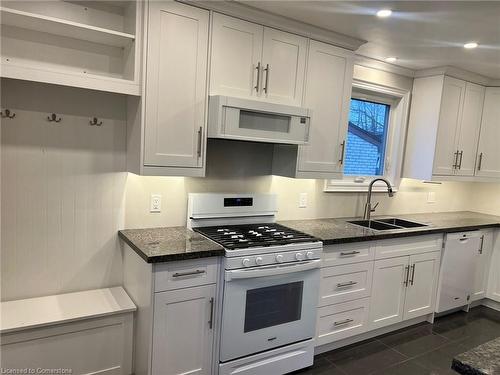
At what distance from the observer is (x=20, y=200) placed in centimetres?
206

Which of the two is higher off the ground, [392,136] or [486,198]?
[392,136]

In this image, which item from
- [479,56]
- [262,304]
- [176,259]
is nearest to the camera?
[176,259]

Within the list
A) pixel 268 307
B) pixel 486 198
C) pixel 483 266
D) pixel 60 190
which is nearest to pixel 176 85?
pixel 60 190

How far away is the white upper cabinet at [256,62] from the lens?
223 cm

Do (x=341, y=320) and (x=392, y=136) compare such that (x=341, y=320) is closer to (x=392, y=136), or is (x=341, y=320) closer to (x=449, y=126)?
(x=392, y=136)

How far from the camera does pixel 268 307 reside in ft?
7.42

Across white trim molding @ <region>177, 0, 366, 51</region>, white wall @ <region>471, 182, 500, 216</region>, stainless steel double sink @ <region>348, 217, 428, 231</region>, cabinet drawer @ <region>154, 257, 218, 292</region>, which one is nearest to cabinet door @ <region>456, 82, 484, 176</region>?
white wall @ <region>471, 182, 500, 216</region>

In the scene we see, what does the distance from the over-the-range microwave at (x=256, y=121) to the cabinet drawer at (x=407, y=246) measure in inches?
44.3

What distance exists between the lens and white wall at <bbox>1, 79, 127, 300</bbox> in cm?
203

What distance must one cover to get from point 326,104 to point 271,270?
1.33 meters

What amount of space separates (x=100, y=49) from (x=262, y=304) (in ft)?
6.18

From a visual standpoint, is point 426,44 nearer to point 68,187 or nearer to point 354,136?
point 354,136

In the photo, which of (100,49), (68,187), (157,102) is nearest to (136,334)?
(68,187)

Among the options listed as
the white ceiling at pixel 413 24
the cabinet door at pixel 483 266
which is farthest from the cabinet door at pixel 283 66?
the cabinet door at pixel 483 266
